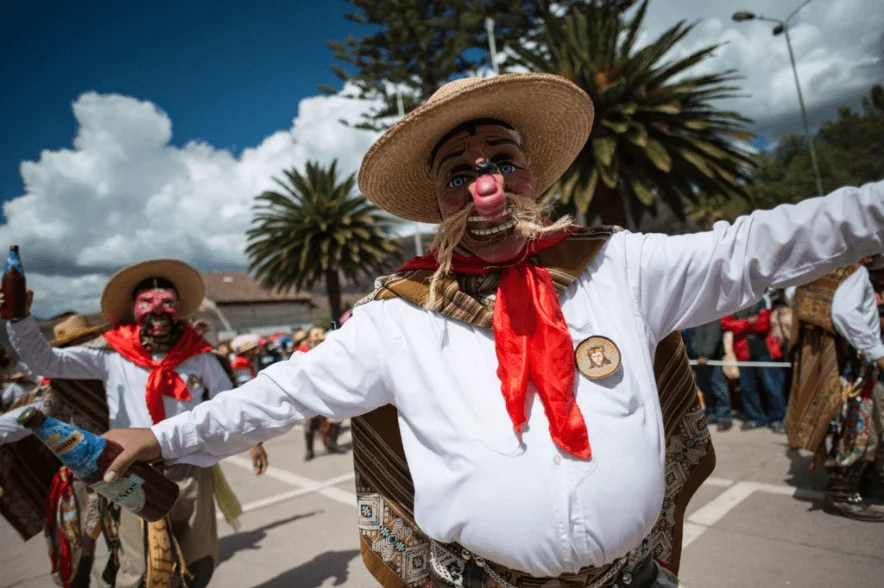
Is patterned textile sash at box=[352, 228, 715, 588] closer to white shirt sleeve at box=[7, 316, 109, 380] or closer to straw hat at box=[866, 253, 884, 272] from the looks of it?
straw hat at box=[866, 253, 884, 272]

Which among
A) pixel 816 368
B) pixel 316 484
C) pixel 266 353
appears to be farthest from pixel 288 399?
pixel 266 353

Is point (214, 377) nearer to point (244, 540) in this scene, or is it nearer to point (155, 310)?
point (155, 310)

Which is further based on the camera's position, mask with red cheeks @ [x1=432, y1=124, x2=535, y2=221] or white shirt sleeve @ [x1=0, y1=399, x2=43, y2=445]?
white shirt sleeve @ [x1=0, y1=399, x2=43, y2=445]

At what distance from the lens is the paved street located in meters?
3.15

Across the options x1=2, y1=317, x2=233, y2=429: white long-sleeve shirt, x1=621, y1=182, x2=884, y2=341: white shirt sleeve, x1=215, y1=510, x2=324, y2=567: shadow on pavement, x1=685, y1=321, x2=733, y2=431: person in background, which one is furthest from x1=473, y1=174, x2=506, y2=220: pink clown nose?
x1=685, y1=321, x2=733, y2=431: person in background

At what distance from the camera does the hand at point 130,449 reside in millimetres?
1417

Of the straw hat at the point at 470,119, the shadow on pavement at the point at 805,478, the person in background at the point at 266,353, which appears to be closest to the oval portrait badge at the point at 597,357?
the straw hat at the point at 470,119

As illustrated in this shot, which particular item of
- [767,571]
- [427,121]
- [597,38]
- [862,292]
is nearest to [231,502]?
[427,121]

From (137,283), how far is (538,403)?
3.31 m

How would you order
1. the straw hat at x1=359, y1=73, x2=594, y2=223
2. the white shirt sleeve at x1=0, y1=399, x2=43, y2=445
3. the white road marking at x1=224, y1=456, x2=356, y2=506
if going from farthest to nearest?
the white road marking at x1=224, y1=456, x2=356, y2=506 < the white shirt sleeve at x1=0, y1=399, x2=43, y2=445 < the straw hat at x1=359, y1=73, x2=594, y2=223

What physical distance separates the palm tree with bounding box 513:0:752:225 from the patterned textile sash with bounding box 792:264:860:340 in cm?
697

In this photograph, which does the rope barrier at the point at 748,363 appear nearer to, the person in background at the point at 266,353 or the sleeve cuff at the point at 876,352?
the sleeve cuff at the point at 876,352

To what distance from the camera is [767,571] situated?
3.14 m

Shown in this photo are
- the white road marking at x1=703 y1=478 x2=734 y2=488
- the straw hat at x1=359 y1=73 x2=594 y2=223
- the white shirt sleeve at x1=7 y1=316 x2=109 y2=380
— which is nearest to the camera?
the straw hat at x1=359 y1=73 x2=594 y2=223
